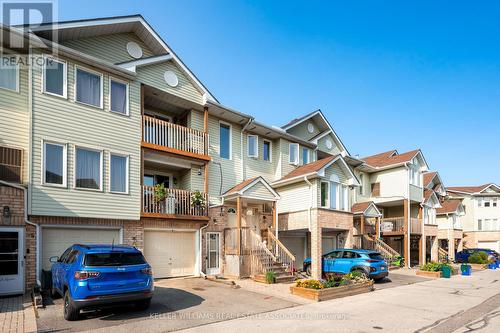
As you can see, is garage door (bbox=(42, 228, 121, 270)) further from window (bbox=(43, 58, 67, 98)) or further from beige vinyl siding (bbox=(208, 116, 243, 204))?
beige vinyl siding (bbox=(208, 116, 243, 204))

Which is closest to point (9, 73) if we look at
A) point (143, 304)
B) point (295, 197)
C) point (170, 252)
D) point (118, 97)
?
point (118, 97)

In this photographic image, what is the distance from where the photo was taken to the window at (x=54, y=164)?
12859mm

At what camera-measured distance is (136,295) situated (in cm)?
891

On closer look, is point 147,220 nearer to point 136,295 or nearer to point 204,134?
point 204,134

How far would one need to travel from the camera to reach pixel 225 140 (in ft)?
64.4

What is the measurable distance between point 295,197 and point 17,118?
1324 cm

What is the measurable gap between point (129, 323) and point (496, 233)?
49333mm

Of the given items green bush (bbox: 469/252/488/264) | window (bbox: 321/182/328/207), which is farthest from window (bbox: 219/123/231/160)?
green bush (bbox: 469/252/488/264)

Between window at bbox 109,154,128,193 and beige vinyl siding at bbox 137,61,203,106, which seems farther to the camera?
beige vinyl siding at bbox 137,61,203,106

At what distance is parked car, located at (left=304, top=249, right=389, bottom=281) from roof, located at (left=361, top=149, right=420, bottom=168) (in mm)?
12964

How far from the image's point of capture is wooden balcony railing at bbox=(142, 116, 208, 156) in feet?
52.5

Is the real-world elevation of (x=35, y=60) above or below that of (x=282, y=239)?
above

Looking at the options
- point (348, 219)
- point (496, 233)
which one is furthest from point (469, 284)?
point (496, 233)

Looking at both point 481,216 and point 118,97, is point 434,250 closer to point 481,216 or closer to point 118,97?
point 481,216
